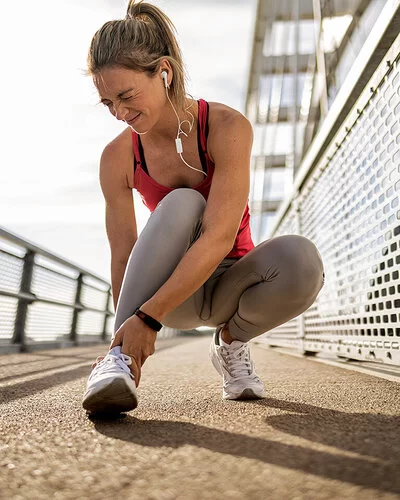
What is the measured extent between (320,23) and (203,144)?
288 cm

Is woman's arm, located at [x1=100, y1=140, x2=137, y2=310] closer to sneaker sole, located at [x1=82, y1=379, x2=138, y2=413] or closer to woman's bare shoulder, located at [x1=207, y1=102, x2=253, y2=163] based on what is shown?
woman's bare shoulder, located at [x1=207, y1=102, x2=253, y2=163]

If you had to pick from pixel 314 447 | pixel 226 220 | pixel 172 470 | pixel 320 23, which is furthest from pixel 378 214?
pixel 320 23

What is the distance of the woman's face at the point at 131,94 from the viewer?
5.10 feet

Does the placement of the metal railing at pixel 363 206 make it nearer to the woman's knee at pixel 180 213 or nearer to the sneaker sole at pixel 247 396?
the sneaker sole at pixel 247 396

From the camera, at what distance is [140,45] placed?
1.59m

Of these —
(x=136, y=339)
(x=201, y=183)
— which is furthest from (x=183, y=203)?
(x=136, y=339)

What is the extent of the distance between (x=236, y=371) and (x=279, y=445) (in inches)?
29.7

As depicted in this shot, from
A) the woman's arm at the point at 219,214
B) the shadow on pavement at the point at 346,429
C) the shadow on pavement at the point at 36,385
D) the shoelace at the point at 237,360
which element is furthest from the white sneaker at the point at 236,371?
the shadow on pavement at the point at 36,385

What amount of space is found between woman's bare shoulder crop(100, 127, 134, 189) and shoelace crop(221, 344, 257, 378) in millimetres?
659

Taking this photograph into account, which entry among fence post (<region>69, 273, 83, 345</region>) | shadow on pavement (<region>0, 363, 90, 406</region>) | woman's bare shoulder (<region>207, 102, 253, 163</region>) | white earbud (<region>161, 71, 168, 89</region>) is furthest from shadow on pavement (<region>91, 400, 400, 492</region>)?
fence post (<region>69, 273, 83, 345</region>)

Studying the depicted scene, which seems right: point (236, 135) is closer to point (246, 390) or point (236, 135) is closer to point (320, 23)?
point (246, 390)

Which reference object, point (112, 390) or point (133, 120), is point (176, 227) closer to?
point (133, 120)

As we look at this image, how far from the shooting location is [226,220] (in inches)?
59.2

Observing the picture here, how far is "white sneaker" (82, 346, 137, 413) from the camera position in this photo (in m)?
1.21
